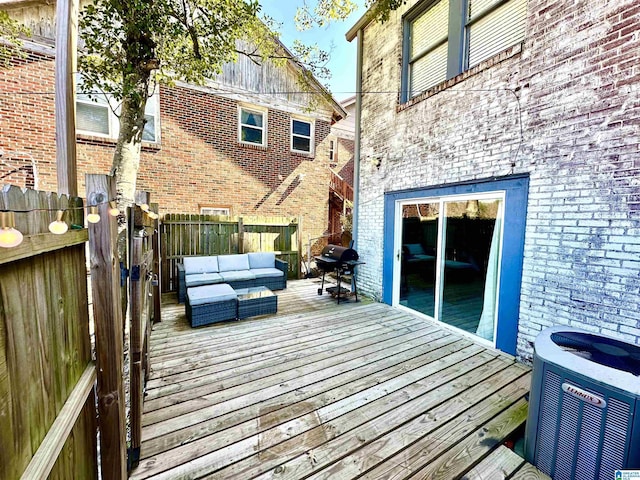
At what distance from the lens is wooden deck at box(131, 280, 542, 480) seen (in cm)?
184

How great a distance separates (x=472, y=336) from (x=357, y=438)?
2576 mm

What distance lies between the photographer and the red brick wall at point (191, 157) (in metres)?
5.55

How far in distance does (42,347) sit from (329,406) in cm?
211

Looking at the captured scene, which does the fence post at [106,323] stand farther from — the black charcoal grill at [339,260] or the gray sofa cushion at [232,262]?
the gray sofa cushion at [232,262]

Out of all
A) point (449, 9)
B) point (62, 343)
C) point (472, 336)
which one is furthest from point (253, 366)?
point (449, 9)

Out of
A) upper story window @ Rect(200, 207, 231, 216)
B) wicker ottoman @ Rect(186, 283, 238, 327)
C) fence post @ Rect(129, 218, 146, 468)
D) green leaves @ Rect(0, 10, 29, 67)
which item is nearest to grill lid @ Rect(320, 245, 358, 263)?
wicker ottoman @ Rect(186, 283, 238, 327)

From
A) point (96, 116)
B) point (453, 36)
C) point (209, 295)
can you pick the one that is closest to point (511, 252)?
point (453, 36)

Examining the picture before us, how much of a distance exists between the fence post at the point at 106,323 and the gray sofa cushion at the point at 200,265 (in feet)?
14.8

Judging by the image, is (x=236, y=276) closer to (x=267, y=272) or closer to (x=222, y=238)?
(x=267, y=272)

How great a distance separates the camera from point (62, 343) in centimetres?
101

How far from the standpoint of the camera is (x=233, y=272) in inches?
236

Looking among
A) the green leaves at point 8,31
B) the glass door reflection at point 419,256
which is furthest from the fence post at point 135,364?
the green leaves at point 8,31

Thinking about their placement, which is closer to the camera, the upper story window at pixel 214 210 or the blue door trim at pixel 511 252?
→ the blue door trim at pixel 511 252

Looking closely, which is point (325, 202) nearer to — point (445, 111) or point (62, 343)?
point (445, 111)
